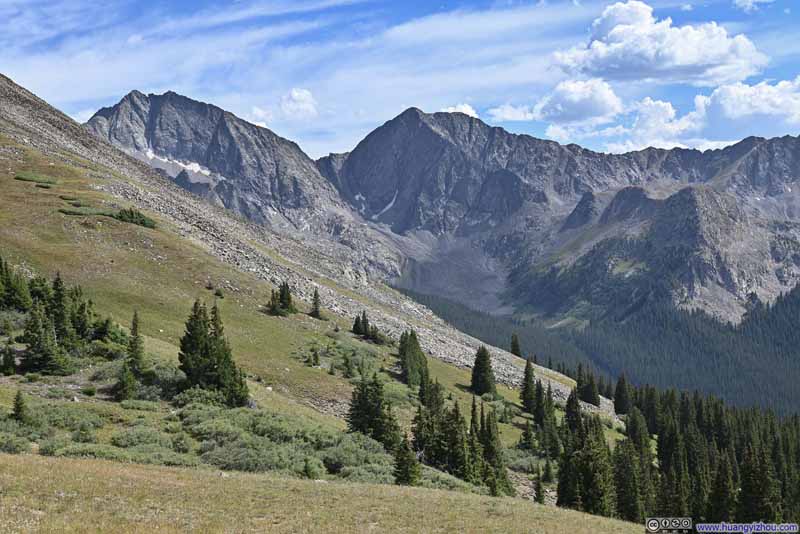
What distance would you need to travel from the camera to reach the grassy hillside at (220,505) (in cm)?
1975

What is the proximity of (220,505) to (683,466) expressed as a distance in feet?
272

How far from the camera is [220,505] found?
75.4ft

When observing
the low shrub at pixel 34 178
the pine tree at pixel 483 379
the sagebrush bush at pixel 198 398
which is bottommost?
the pine tree at pixel 483 379

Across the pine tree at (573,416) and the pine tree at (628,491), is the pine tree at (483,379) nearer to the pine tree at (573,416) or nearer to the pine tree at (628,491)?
the pine tree at (573,416)

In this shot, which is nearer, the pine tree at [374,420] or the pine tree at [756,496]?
the pine tree at [374,420]

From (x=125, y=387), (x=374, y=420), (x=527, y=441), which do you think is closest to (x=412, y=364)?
(x=527, y=441)

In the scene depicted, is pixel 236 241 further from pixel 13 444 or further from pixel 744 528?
pixel 744 528

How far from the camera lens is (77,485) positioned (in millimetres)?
22500

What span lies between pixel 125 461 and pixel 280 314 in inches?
2129

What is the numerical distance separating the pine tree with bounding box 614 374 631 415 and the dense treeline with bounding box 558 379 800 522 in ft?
0.71

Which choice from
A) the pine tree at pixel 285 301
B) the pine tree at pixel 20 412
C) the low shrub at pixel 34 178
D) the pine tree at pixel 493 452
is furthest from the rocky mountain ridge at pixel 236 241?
the pine tree at pixel 20 412

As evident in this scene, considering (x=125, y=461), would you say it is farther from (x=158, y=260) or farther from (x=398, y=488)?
(x=158, y=260)

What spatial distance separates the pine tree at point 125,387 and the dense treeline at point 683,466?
35.2 meters

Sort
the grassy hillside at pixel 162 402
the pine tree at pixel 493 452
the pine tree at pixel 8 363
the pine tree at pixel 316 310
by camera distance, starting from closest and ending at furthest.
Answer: the grassy hillside at pixel 162 402 < the pine tree at pixel 8 363 < the pine tree at pixel 493 452 < the pine tree at pixel 316 310
